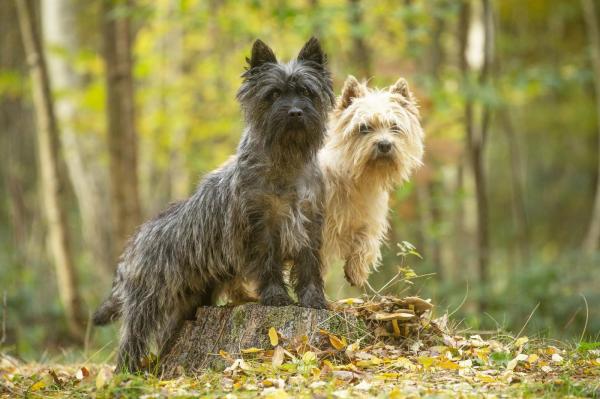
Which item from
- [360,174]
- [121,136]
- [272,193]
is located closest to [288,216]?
[272,193]

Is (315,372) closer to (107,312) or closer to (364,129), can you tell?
(364,129)

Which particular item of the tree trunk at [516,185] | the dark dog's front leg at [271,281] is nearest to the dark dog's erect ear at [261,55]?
the dark dog's front leg at [271,281]

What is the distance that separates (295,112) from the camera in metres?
5.05

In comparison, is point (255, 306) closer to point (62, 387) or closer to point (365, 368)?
point (365, 368)

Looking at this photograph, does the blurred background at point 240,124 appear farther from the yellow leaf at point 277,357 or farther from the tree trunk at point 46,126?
the yellow leaf at point 277,357

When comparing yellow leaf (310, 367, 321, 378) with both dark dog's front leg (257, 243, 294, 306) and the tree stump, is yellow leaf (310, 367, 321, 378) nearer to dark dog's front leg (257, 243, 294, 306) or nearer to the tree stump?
the tree stump

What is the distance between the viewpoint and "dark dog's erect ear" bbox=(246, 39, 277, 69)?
5254 millimetres

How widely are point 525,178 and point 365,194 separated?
1913cm

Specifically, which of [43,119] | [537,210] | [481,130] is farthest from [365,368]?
[537,210]

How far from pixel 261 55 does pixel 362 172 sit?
1.32 meters

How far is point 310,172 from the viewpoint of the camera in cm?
534

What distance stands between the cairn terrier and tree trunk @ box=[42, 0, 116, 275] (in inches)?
304

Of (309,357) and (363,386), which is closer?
(363,386)

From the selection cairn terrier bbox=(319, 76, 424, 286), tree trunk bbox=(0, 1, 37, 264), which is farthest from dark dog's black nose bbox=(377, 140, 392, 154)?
tree trunk bbox=(0, 1, 37, 264)
